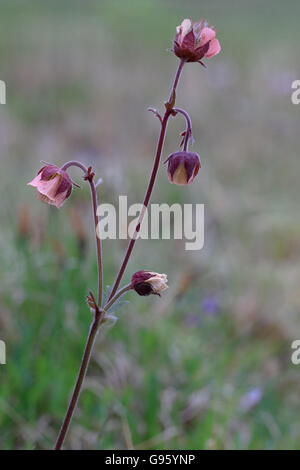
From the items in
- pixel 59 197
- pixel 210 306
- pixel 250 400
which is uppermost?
pixel 59 197

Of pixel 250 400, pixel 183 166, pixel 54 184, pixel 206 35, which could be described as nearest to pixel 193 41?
pixel 206 35

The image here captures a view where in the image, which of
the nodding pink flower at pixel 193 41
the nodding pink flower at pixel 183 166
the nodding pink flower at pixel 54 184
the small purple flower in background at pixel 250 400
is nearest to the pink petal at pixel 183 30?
the nodding pink flower at pixel 193 41

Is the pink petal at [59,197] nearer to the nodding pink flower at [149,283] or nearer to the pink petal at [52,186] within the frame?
the pink petal at [52,186]


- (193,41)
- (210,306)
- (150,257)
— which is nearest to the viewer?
(193,41)

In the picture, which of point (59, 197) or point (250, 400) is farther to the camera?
point (250, 400)

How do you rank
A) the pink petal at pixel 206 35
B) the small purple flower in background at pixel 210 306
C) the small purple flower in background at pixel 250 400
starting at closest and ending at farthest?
the pink petal at pixel 206 35 → the small purple flower in background at pixel 250 400 → the small purple flower in background at pixel 210 306

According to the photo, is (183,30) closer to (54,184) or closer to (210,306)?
(54,184)
